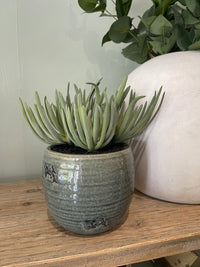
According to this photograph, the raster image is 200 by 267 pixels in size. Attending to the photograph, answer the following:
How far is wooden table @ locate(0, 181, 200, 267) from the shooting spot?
0.27 meters

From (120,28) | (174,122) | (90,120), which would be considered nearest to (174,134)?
(174,122)

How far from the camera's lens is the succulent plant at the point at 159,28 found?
0.41m

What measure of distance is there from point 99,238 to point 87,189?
2.8 inches

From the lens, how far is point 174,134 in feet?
1.15

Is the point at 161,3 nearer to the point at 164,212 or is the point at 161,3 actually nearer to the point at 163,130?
the point at 163,130

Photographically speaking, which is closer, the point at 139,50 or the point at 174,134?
the point at 174,134

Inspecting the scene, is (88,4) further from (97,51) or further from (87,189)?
(87,189)

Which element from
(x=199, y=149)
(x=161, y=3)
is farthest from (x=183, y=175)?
(x=161, y=3)

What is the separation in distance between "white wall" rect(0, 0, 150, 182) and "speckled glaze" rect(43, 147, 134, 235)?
0.77ft

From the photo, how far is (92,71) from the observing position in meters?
0.54

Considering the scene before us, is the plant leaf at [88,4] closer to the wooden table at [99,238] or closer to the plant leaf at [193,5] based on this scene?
the plant leaf at [193,5]

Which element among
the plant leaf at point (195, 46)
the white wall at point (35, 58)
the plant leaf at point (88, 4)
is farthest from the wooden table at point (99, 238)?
the plant leaf at point (88, 4)

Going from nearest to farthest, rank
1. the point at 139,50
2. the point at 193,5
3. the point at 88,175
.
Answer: the point at 88,175, the point at 193,5, the point at 139,50

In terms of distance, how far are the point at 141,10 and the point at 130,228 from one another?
0.48 m
